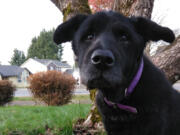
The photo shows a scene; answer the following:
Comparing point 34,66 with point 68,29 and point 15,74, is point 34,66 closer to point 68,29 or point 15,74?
point 15,74

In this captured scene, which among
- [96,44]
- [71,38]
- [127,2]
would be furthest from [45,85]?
[96,44]

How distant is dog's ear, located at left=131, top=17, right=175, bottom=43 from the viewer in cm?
230

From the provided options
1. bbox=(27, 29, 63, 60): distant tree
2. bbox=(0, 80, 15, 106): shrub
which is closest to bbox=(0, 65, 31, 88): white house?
bbox=(27, 29, 63, 60): distant tree

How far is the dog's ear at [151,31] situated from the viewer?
2.30m

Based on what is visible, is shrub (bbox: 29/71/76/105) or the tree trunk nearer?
the tree trunk

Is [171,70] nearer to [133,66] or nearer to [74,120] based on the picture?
[133,66]

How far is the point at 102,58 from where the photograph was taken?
179 centimetres

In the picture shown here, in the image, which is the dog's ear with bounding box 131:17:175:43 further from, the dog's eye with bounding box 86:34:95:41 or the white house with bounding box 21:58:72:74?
the white house with bounding box 21:58:72:74

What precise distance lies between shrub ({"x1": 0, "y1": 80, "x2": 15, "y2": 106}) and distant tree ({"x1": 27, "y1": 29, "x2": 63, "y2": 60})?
6367 cm

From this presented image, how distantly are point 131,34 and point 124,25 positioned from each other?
120 mm

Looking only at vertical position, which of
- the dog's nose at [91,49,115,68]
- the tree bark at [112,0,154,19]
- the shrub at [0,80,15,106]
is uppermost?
the tree bark at [112,0,154,19]

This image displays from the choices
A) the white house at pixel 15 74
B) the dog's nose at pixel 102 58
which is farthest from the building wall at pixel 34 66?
the dog's nose at pixel 102 58

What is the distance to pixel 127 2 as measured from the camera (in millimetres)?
4230

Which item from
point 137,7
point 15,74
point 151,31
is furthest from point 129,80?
point 15,74
